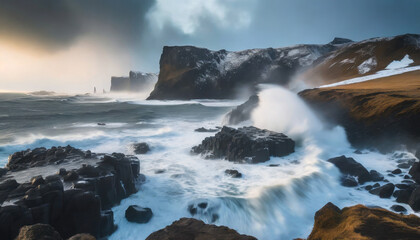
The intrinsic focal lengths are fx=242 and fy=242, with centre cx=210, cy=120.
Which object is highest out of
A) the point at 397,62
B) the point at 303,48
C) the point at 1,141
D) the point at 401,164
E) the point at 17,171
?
the point at 303,48

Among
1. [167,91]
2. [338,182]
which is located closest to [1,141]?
[338,182]

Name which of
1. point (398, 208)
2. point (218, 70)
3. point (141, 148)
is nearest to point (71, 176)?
point (141, 148)

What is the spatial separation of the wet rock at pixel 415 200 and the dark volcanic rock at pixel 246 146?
7390 mm

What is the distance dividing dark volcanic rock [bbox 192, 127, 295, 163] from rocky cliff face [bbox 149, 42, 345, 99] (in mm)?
63710

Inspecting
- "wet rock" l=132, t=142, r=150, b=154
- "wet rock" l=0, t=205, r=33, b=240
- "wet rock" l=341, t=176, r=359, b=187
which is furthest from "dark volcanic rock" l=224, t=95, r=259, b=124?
"wet rock" l=0, t=205, r=33, b=240

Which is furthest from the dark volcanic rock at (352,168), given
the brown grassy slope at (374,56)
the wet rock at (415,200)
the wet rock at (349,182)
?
the brown grassy slope at (374,56)

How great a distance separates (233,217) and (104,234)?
448 centimetres

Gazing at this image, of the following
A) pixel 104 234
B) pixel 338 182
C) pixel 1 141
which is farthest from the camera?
pixel 1 141

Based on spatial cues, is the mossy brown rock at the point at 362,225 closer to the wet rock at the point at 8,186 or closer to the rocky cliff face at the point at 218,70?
the wet rock at the point at 8,186

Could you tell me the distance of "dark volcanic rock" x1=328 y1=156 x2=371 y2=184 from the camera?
39.7 feet

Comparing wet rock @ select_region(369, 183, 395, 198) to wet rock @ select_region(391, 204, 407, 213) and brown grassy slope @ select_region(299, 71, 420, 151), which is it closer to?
wet rock @ select_region(391, 204, 407, 213)

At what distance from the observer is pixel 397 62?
40.0 meters

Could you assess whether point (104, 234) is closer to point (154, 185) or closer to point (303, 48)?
point (154, 185)

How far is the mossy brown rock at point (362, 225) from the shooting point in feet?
12.3
